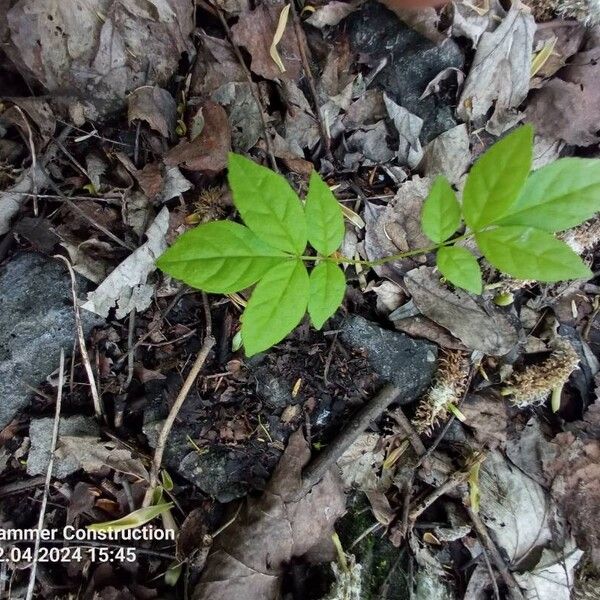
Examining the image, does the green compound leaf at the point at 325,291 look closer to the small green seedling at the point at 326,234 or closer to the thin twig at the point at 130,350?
the small green seedling at the point at 326,234

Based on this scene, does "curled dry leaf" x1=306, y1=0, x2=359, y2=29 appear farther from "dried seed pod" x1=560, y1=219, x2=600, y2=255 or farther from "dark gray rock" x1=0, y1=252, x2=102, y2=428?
"dark gray rock" x1=0, y1=252, x2=102, y2=428

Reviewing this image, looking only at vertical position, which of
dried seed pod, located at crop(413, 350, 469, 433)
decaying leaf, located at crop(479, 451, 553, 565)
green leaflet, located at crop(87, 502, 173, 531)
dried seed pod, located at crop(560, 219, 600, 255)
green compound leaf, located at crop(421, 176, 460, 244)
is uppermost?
green compound leaf, located at crop(421, 176, 460, 244)

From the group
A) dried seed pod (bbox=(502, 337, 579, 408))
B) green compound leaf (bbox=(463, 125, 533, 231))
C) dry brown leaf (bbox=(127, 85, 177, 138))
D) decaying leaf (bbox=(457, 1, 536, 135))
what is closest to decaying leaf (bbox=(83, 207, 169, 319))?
dry brown leaf (bbox=(127, 85, 177, 138))

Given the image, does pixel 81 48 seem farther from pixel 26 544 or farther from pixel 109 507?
pixel 26 544

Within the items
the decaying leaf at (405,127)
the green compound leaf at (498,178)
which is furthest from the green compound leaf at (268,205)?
the decaying leaf at (405,127)

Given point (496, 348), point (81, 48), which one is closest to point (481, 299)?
point (496, 348)

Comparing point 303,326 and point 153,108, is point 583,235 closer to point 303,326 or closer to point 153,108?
point 303,326

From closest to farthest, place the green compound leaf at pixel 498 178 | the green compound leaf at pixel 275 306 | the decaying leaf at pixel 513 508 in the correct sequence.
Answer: the green compound leaf at pixel 498 178 < the green compound leaf at pixel 275 306 < the decaying leaf at pixel 513 508
